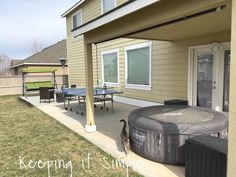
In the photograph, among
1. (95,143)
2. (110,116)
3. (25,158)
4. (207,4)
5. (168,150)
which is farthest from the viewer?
(110,116)

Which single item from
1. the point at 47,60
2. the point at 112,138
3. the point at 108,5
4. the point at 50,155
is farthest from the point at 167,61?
the point at 47,60

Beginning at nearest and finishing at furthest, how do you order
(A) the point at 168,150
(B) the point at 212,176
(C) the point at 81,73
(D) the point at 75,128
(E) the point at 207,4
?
1. (E) the point at 207,4
2. (B) the point at 212,176
3. (A) the point at 168,150
4. (D) the point at 75,128
5. (C) the point at 81,73

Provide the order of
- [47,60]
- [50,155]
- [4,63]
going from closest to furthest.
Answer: [50,155], [47,60], [4,63]

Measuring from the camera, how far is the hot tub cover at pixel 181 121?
11.9 feet

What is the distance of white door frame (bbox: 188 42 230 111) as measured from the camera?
6148mm

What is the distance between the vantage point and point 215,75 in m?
6.32

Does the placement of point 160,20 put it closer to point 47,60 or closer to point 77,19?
point 77,19

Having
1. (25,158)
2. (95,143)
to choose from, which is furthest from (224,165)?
(25,158)

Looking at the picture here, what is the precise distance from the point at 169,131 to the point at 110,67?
26.0 ft

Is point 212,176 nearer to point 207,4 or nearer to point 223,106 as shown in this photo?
point 207,4

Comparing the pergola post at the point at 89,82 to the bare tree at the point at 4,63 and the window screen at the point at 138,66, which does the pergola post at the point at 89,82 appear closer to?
the window screen at the point at 138,66

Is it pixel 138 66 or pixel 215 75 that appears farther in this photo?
pixel 138 66

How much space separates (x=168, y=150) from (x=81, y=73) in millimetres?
10730

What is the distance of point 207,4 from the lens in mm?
2412
